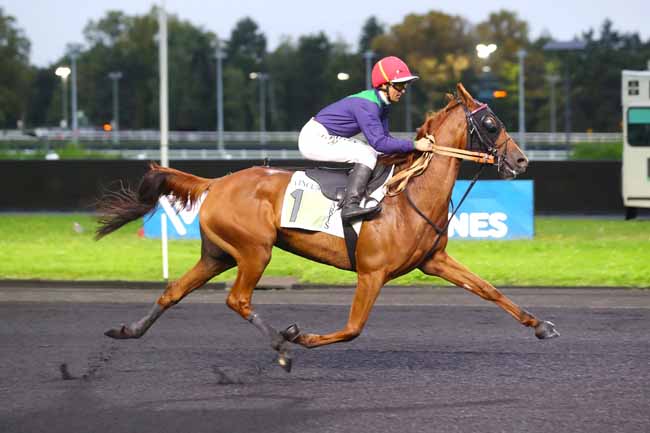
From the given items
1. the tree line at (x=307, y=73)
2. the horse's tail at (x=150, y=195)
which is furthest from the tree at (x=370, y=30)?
the horse's tail at (x=150, y=195)

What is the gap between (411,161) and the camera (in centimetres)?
924

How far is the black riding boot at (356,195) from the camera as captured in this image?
349 inches

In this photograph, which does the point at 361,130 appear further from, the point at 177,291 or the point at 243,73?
the point at 243,73

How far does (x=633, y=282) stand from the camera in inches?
638

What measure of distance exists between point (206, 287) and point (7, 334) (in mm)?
5280

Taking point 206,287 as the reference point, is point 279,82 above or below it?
above

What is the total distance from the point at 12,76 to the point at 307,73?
91.3ft

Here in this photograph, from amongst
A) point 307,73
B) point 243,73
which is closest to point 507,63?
point 307,73

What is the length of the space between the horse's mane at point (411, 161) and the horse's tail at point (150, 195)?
1.60 metres

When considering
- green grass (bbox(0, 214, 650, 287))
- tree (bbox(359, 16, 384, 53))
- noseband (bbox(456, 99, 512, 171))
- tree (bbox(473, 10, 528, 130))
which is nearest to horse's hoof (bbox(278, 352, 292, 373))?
noseband (bbox(456, 99, 512, 171))

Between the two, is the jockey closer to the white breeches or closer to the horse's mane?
the white breeches

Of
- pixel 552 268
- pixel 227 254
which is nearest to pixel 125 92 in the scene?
pixel 552 268

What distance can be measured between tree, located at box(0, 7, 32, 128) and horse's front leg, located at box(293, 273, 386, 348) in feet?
336

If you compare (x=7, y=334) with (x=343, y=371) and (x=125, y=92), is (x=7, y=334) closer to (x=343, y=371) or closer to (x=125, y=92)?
(x=343, y=371)
